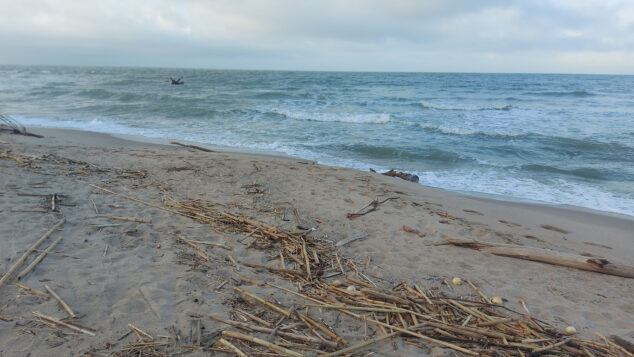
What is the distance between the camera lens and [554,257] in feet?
12.8

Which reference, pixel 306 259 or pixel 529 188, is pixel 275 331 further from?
pixel 529 188

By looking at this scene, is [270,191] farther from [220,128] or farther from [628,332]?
[220,128]

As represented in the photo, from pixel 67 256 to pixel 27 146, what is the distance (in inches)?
264

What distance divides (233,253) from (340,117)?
52.3 ft

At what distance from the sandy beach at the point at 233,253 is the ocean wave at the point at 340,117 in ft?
37.1

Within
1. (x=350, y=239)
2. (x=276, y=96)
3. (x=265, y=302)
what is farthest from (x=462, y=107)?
(x=265, y=302)

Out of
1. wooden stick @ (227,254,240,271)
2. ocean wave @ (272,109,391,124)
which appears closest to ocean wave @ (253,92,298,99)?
ocean wave @ (272,109,391,124)

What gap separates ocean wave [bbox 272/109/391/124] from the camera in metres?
17.8

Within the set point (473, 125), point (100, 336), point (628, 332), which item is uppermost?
point (473, 125)

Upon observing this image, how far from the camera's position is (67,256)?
120 inches

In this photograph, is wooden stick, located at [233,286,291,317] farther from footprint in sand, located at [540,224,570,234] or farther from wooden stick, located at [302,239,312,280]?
footprint in sand, located at [540,224,570,234]

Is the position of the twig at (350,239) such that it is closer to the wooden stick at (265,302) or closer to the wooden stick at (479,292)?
the wooden stick at (479,292)

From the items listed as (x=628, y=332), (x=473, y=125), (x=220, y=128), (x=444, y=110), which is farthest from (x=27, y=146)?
A: (x=444, y=110)

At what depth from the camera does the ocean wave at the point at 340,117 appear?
17766 millimetres
